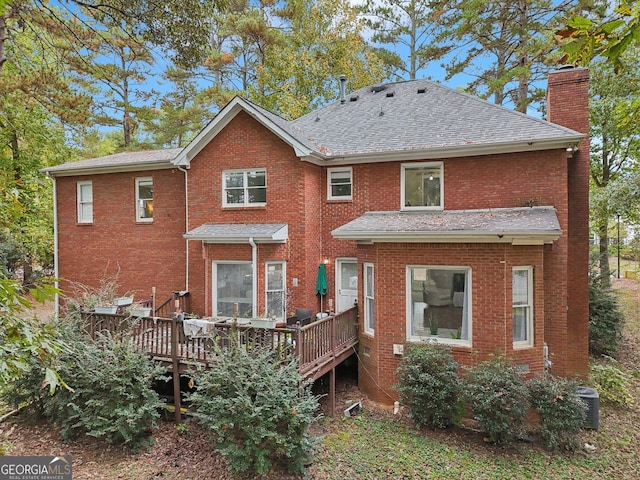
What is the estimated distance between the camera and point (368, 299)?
10211 mm

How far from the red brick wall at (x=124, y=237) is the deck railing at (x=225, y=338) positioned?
4.49 meters

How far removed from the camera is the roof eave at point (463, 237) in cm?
793

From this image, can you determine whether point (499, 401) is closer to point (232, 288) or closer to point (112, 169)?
point (232, 288)

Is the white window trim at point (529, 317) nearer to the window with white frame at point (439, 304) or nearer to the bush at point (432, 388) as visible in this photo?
the window with white frame at point (439, 304)

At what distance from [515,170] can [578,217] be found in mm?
2473

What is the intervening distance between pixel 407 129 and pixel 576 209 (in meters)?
5.53

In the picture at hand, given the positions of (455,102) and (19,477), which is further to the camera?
(455,102)

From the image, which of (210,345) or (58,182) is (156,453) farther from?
(58,182)

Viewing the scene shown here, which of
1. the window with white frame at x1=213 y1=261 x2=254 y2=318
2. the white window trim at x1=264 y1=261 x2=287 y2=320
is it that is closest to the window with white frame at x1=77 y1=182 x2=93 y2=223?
the window with white frame at x1=213 y1=261 x2=254 y2=318

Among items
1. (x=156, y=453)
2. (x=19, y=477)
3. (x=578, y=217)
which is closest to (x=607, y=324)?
(x=578, y=217)

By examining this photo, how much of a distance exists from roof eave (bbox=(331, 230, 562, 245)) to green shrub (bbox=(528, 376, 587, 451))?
3.11 metres

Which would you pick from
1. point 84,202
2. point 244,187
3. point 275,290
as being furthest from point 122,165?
point 275,290

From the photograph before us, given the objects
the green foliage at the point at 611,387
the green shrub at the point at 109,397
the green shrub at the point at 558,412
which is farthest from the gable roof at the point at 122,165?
the green foliage at the point at 611,387

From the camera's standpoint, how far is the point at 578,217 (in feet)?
34.6
